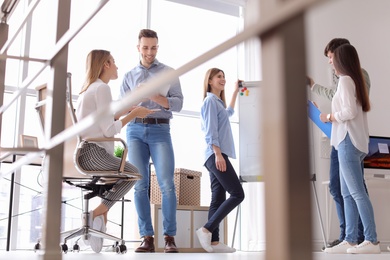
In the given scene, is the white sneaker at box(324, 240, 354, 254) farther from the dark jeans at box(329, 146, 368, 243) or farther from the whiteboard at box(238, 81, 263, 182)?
the whiteboard at box(238, 81, 263, 182)

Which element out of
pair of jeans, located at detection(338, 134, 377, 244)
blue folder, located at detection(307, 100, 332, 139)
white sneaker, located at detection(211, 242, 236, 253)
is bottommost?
white sneaker, located at detection(211, 242, 236, 253)

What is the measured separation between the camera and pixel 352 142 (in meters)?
3.14

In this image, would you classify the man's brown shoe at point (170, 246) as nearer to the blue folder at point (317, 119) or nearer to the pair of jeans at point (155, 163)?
the pair of jeans at point (155, 163)

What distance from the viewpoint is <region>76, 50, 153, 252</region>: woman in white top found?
285cm

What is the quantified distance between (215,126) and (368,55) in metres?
2.41

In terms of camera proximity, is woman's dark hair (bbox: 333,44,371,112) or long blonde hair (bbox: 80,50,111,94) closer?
long blonde hair (bbox: 80,50,111,94)

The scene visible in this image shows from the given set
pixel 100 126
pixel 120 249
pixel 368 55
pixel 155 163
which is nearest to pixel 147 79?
pixel 155 163

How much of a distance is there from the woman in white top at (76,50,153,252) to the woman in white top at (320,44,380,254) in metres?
1.14

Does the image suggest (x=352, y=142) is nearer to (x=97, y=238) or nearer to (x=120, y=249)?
(x=120, y=249)

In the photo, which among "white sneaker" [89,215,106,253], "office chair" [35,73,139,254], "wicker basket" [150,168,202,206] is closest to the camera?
"office chair" [35,73,139,254]

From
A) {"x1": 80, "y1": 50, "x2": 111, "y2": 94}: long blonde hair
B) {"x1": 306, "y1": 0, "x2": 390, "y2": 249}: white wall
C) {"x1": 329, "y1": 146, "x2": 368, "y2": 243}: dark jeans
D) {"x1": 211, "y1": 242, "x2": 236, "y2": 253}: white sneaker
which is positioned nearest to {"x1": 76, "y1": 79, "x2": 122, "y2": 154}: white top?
{"x1": 80, "y1": 50, "x2": 111, "y2": 94}: long blonde hair

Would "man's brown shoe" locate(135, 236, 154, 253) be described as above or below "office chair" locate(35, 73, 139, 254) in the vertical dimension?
below

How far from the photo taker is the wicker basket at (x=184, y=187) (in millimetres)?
4297

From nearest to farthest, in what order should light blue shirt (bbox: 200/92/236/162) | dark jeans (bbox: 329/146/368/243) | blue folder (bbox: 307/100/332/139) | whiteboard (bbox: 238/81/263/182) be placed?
1. dark jeans (bbox: 329/146/368/243)
2. light blue shirt (bbox: 200/92/236/162)
3. blue folder (bbox: 307/100/332/139)
4. whiteboard (bbox: 238/81/263/182)
